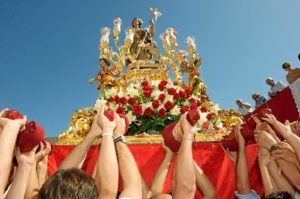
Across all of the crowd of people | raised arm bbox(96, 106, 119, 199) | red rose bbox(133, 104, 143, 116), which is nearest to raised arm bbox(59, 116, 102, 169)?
raised arm bbox(96, 106, 119, 199)

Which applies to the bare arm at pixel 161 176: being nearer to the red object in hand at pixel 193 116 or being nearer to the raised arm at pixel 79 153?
the red object in hand at pixel 193 116

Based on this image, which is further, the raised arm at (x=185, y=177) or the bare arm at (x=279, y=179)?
the bare arm at (x=279, y=179)

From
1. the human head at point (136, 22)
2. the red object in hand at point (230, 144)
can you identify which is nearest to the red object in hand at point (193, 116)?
the red object in hand at point (230, 144)

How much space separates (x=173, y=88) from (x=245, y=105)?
387 cm

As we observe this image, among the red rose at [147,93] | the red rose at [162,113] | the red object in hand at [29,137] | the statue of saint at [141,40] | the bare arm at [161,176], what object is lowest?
the bare arm at [161,176]

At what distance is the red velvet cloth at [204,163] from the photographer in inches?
114

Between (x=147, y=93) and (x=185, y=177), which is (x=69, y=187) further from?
(x=147, y=93)

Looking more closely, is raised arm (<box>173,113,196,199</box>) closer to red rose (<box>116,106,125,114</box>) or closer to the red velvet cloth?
the red velvet cloth

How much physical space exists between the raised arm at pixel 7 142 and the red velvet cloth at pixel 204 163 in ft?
2.97

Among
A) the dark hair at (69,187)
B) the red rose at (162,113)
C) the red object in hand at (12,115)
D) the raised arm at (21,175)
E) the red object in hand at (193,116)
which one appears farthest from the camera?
the red rose at (162,113)

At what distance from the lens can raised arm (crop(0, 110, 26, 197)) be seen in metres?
1.86

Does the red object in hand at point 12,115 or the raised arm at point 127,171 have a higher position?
the red object in hand at point 12,115

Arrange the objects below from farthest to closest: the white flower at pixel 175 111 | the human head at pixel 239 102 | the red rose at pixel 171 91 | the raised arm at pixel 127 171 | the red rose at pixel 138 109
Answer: the human head at pixel 239 102 → the red rose at pixel 171 91 → the white flower at pixel 175 111 → the red rose at pixel 138 109 → the raised arm at pixel 127 171

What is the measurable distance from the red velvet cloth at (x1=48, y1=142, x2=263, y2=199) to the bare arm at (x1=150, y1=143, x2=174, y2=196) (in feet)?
0.89
